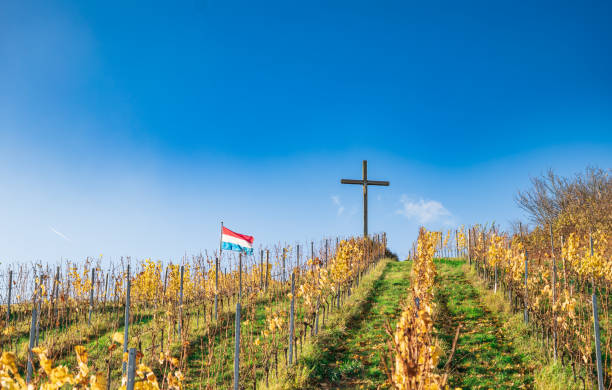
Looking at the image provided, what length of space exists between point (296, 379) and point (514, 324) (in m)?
5.39

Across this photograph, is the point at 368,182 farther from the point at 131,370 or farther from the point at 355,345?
the point at 131,370

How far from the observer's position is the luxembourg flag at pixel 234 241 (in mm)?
13875

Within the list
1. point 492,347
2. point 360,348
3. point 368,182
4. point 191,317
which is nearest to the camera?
point 492,347

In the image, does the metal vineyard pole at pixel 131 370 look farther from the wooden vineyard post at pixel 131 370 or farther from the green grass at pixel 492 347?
the green grass at pixel 492 347

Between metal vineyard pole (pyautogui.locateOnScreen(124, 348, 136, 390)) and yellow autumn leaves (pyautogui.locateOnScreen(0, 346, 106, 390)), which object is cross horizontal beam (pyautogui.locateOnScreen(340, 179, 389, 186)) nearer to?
metal vineyard pole (pyautogui.locateOnScreen(124, 348, 136, 390))

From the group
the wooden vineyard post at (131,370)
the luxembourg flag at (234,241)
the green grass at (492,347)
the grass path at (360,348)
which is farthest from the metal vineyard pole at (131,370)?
the luxembourg flag at (234,241)

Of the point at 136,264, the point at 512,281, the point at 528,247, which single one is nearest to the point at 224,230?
the point at 136,264

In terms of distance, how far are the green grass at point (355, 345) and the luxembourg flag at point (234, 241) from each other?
164 inches

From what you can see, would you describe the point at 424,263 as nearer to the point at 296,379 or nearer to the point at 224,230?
the point at 296,379

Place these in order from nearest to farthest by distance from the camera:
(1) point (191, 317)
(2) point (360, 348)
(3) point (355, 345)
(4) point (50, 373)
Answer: (4) point (50, 373) < (2) point (360, 348) < (3) point (355, 345) < (1) point (191, 317)

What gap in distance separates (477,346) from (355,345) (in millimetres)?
2496

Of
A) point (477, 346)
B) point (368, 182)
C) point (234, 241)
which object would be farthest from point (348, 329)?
point (368, 182)

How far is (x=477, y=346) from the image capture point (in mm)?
8062

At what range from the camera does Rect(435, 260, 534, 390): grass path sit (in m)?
6.79
